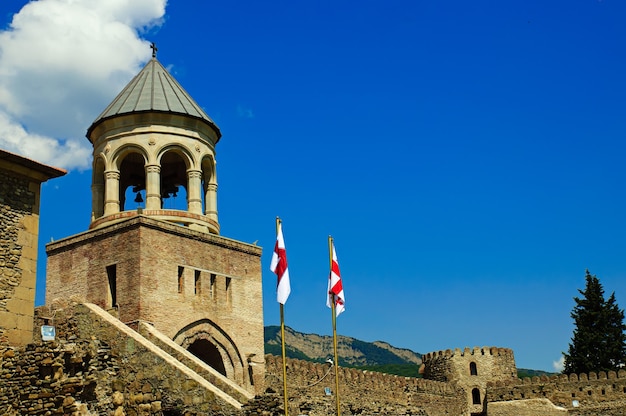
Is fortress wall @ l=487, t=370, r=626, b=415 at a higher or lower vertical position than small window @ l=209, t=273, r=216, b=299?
lower

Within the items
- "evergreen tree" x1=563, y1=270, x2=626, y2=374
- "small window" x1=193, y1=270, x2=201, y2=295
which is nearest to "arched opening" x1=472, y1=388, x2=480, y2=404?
"evergreen tree" x1=563, y1=270, x2=626, y2=374

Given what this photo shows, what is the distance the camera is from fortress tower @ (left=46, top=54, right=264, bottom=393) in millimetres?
21484

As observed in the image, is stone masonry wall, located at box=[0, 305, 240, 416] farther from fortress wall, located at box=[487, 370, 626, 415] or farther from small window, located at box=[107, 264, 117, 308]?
fortress wall, located at box=[487, 370, 626, 415]

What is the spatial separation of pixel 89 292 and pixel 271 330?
359 ft

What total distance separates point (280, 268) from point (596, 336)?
28593 mm

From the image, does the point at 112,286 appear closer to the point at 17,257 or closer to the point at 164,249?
the point at 164,249

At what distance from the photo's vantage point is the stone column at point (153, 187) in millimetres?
22828

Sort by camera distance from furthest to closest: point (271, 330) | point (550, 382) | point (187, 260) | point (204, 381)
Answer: point (271, 330), point (550, 382), point (187, 260), point (204, 381)

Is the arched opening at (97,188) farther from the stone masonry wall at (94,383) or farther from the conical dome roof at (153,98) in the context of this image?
the stone masonry wall at (94,383)

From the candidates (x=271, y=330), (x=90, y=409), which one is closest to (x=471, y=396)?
(x=90, y=409)

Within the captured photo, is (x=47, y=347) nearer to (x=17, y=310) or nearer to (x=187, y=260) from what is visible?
(x=17, y=310)

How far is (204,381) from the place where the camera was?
57.0ft

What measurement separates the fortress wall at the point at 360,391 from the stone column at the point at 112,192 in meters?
5.96

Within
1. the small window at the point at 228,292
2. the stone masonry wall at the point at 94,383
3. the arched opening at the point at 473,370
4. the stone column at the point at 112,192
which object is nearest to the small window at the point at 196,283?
the small window at the point at 228,292
